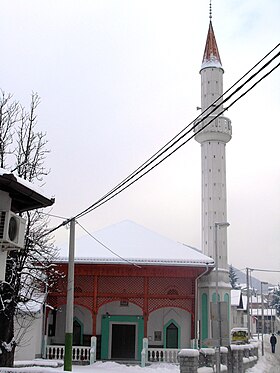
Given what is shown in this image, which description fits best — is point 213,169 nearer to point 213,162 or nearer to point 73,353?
point 213,162

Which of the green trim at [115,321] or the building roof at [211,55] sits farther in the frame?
the building roof at [211,55]

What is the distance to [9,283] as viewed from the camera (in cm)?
1537

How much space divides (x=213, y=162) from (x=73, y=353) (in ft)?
44.5

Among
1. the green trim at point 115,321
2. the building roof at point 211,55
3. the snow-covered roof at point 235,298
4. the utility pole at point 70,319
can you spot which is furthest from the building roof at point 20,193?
the snow-covered roof at point 235,298

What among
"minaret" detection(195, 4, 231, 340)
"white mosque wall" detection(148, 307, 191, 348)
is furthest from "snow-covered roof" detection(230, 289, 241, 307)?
"white mosque wall" detection(148, 307, 191, 348)

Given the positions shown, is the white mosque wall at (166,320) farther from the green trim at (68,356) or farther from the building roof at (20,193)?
the building roof at (20,193)

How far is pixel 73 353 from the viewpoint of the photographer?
2547cm

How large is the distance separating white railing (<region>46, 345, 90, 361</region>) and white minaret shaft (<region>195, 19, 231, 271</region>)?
927 cm

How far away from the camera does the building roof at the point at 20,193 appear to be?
26.0ft

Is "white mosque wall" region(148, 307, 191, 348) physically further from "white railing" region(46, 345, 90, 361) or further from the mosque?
"white railing" region(46, 345, 90, 361)

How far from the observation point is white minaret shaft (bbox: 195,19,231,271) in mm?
31594

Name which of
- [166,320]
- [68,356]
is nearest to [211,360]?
[68,356]

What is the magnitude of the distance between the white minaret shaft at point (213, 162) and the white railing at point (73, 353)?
9.27 meters

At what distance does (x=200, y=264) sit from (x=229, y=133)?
392 inches
